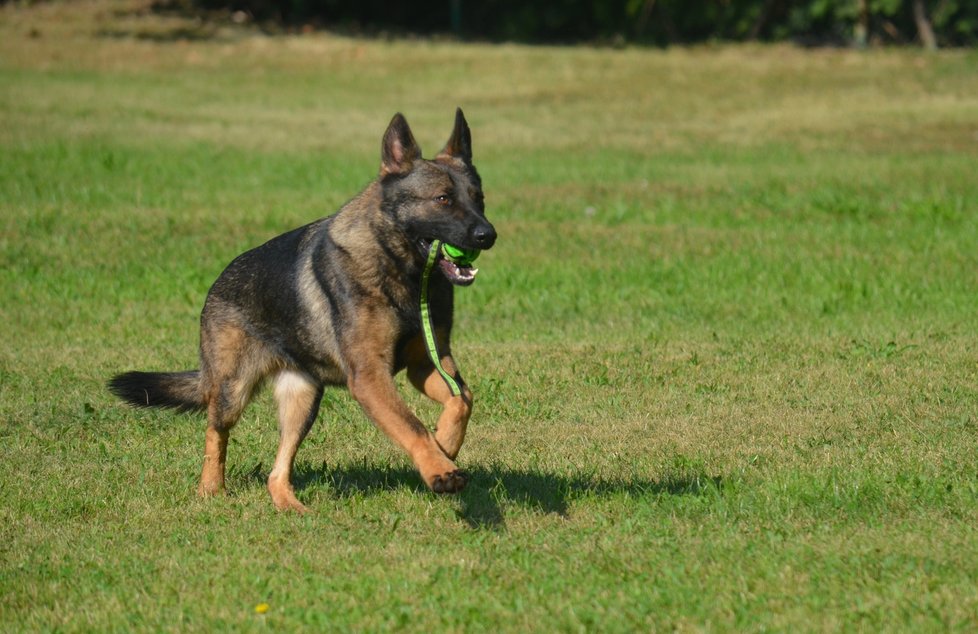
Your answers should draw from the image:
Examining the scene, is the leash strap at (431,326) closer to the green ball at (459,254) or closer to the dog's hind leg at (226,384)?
the green ball at (459,254)

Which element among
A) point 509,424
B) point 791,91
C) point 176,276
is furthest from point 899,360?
point 791,91

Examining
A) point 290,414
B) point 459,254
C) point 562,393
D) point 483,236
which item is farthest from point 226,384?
point 562,393

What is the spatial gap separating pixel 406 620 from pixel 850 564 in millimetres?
1859

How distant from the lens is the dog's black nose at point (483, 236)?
21.3 ft

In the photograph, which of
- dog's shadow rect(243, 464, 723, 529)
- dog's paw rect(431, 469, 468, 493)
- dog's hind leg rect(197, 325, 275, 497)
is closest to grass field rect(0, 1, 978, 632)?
dog's shadow rect(243, 464, 723, 529)

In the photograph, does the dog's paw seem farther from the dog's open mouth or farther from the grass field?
the dog's open mouth

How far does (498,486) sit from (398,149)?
179 cm

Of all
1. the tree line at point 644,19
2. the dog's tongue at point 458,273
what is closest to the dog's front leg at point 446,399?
the dog's tongue at point 458,273

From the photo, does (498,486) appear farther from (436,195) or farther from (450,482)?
(436,195)

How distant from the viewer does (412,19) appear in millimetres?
42531

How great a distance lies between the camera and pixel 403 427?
6.32 m

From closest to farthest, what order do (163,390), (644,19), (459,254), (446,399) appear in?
1. (459,254)
2. (446,399)
3. (163,390)
4. (644,19)

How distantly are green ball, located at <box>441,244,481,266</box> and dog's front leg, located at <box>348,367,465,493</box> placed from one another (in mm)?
609

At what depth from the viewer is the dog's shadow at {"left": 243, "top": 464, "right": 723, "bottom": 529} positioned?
7.02 m
